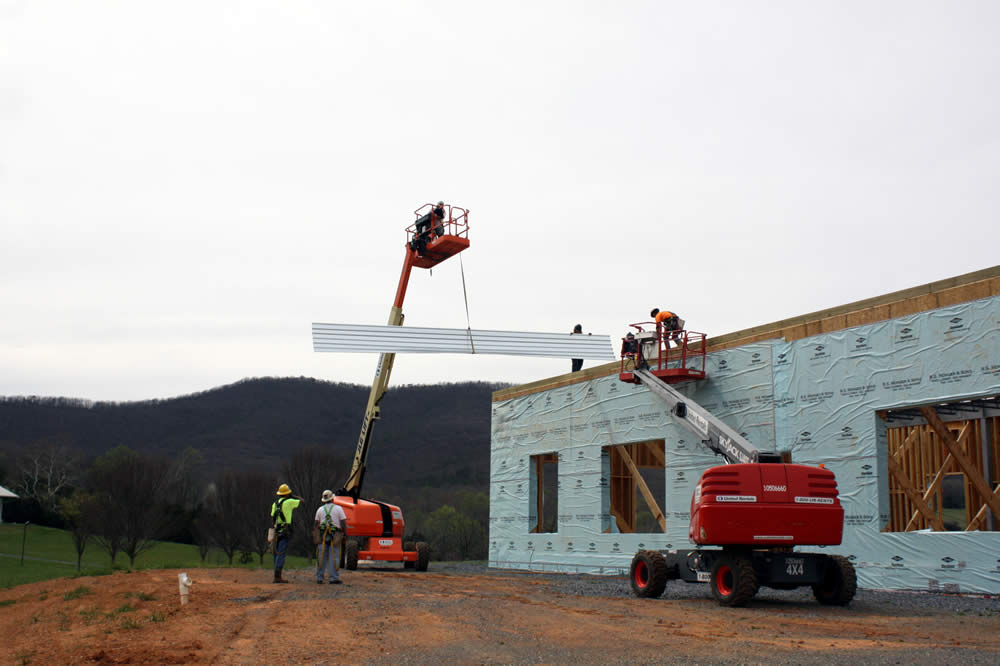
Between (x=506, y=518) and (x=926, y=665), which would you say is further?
(x=506, y=518)

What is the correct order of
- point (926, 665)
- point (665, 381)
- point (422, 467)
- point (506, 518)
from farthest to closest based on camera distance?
1. point (422, 467)
2. point (506, 518)
3. point (665, 381)
4. point (926, 665)

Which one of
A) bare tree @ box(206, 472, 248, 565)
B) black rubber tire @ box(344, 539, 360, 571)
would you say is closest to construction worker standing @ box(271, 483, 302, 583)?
black rubber tire @ box(344, 539, 360, 571)

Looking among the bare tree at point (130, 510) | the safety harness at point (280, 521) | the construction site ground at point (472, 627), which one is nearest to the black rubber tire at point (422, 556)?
the construction site ground at point (472, 627)

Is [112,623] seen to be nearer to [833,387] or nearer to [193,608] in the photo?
[193,608]

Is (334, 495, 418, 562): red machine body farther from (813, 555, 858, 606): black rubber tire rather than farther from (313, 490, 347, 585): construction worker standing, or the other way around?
(813, 555, 858, 606): black rubber tire

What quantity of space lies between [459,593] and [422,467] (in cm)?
10843

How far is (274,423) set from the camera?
152 m

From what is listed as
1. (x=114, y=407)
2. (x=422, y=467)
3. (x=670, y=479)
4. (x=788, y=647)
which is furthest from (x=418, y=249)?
(x=114, y=407)

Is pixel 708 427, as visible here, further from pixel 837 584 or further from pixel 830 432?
pixel 837 584

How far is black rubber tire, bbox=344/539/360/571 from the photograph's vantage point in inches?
885

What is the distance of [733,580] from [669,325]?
9.21 m

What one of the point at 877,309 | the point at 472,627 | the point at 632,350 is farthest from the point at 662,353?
the point at 472,627

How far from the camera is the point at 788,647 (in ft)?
29.6

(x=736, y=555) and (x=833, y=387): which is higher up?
(x=833, y=387)
